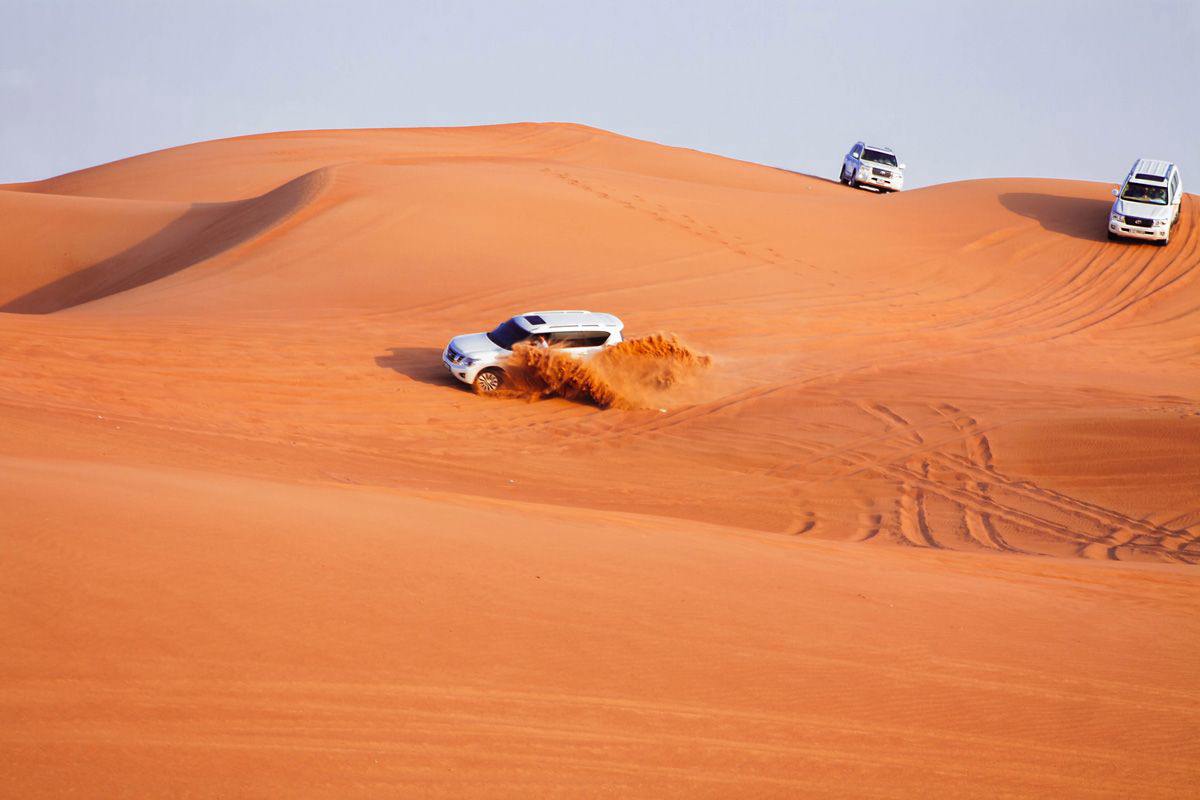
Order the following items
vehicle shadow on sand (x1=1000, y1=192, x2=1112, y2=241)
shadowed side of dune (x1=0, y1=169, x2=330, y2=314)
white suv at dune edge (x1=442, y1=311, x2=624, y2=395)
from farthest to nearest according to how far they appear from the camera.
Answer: vehicle shadow on sand (x1=1000, y1=192, x2=1112, y2=241) < shadowed side of dune (x1=0, y1=169, x2=330, y2=314) < white suv at dune edge (x1=442, y1=311, x2=624, y2=395)

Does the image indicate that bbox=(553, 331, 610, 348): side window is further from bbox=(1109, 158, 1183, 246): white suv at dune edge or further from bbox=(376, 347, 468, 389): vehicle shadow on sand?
bbox=(1109, 158, 1183, 246): white suv at dune edge

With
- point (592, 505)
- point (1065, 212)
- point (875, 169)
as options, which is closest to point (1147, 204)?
point (1065, 212)

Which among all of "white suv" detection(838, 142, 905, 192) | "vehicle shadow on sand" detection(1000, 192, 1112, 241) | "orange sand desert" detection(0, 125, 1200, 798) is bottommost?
"orange sand desert" detection(0, 125, 1200, 798)

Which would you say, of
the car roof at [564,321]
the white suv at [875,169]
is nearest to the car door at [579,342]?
the car roof at [564,321]

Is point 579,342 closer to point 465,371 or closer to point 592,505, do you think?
point 465,371

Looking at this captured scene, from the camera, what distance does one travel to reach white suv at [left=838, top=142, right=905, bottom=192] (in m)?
46.7

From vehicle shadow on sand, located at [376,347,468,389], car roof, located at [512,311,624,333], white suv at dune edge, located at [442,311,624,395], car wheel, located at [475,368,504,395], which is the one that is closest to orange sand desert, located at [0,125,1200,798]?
vehicle shadow on sand, located at [376,347,468,389]

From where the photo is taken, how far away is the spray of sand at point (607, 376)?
1788 centimetres

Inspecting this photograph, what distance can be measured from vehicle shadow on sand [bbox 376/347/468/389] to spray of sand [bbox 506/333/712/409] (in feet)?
3.74

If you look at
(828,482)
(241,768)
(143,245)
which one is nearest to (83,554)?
(241,768)

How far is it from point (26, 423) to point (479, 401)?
24.8ft

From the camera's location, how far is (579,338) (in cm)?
1814

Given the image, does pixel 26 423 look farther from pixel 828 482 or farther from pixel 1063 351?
pixel 1063 351

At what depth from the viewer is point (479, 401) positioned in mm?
17812
